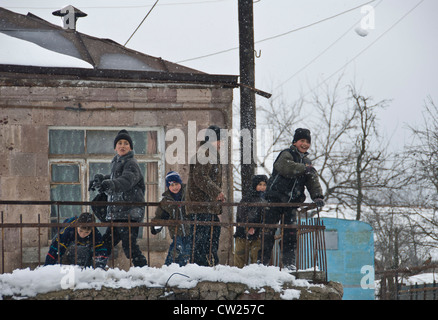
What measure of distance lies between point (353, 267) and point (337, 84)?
16.1 meters

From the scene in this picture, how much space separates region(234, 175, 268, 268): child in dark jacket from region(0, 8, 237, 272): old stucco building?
1.26 meters

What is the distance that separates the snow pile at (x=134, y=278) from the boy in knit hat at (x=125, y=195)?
1.76 feet

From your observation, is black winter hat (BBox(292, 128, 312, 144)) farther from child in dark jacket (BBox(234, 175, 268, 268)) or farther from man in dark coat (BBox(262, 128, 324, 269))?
child in dark jacket (BBox(234, 175, 268, 268))

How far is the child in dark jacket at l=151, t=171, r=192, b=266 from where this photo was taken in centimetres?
761

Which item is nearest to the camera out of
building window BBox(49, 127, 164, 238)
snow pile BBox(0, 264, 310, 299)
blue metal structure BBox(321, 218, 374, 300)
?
snow pile BBox(0, 264, 310, 299)

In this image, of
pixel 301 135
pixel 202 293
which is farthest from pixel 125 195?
pixel 301 135

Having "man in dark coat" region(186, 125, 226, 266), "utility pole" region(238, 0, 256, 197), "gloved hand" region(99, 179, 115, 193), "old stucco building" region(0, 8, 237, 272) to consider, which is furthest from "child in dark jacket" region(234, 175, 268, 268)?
"gloved hand" region(99, 179, 115, 193)

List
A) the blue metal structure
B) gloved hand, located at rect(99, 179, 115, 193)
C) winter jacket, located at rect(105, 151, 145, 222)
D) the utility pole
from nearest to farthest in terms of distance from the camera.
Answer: gloved hand, located at rect(99, 179, 115, 193), winter jacket, located at rect(105, 151, 145, 222), the utility pole, the blue metal structure

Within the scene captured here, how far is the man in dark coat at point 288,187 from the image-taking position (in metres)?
7.60

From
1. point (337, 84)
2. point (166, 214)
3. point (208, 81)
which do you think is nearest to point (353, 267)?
point (208, 81)
